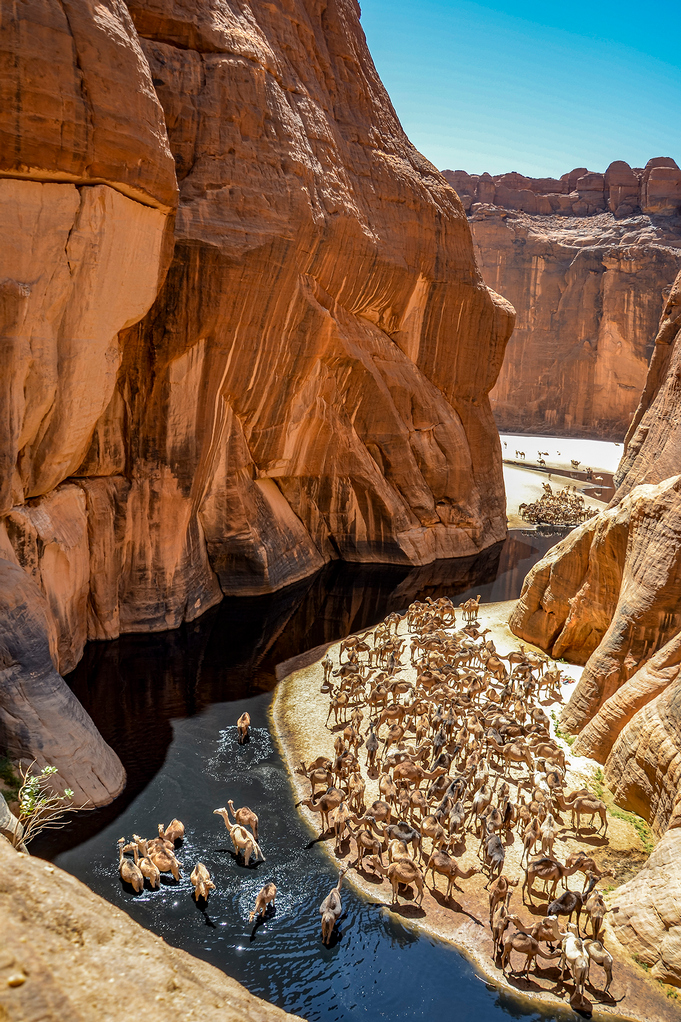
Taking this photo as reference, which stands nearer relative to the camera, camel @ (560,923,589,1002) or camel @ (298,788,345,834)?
camel @ (560,923,589,1002)

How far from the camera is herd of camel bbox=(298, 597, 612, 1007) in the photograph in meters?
9.08

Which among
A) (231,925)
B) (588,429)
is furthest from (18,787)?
(588,429)

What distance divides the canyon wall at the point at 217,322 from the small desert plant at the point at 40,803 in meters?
0.53

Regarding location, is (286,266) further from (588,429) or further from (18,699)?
(588,429)

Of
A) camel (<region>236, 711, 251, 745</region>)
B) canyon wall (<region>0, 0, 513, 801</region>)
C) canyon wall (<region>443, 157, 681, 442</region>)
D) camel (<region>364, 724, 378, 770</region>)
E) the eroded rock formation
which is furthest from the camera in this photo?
canyon wall (<region>443, 157, 681, 442</region>)

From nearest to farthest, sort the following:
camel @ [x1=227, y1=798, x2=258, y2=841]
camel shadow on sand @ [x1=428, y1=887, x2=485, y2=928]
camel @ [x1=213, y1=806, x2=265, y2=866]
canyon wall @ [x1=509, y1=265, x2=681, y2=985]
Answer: canyon wall @ [x1=509, y1=265, x2=681, y2=985], camel shadow on sand @ [x1=428, y1=887, x2=485, y2=928], camel @ [x1=213, y1=806, x2=265, y2=866], camel @ [x1=227, y1=798, x2=258, y2=841]

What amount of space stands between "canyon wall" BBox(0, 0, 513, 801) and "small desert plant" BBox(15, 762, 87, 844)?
0.53 metres

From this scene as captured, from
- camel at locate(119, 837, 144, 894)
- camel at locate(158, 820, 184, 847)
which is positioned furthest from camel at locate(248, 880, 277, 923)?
camel at locate(158, 820, 184, 847)

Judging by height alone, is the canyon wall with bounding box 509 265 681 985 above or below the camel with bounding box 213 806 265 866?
above

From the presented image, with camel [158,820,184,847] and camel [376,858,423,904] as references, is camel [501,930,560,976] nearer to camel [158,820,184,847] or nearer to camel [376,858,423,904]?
camel [376,858,423,904]

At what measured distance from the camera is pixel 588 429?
193 feet

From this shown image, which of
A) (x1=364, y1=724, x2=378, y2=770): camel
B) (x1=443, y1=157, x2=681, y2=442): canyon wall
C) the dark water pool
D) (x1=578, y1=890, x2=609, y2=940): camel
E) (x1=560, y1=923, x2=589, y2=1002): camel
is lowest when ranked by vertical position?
the dark water pool

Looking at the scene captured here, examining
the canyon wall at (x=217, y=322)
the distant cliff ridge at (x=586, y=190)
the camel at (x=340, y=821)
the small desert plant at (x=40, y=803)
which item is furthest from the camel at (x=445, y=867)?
the distant cliff ridge at (x=586, y=190)

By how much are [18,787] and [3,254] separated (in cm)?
817
